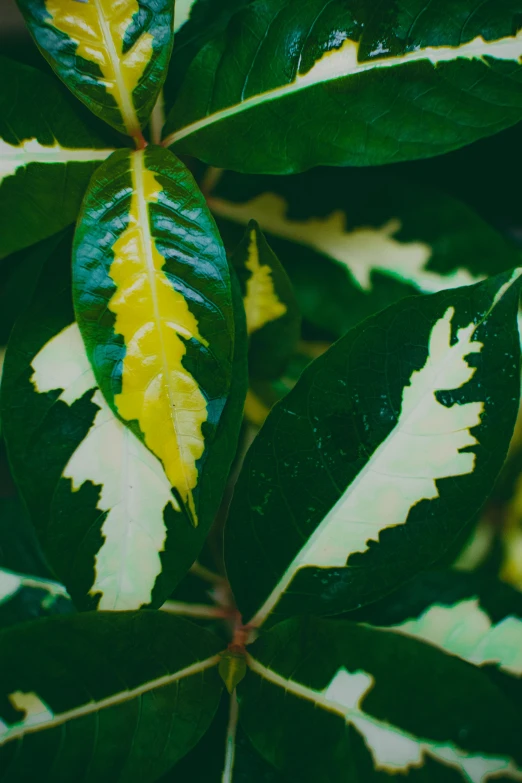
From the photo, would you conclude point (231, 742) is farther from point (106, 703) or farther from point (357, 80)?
point (357, 80)

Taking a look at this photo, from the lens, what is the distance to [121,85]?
50cm

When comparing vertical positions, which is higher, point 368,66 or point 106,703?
point 368,66

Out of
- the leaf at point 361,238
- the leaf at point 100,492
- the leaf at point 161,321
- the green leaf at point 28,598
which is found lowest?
the green leaf at point 28,598

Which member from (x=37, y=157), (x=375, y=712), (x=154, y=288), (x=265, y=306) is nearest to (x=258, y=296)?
(x=265, y=306)

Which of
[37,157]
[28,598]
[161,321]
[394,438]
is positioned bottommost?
[28,598]

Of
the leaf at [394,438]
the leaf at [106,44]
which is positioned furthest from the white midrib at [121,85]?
the leaf at [394,438]

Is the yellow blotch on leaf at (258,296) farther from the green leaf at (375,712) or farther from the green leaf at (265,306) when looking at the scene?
the green leaf at (375,712)

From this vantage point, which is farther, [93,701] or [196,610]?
[196,610]

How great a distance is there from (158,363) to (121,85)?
0.23 metres

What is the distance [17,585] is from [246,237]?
38 centimetres

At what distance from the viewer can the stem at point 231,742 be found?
511mm

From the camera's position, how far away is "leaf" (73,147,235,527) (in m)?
0.47

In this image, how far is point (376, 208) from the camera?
1.95 ft

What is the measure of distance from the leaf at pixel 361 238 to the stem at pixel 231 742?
0.35 m
